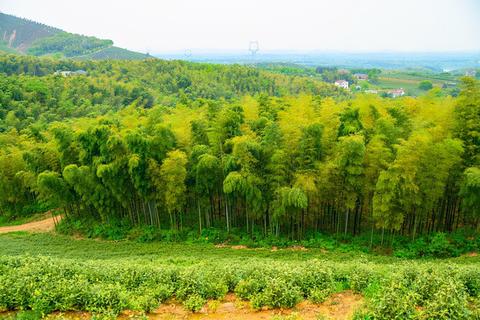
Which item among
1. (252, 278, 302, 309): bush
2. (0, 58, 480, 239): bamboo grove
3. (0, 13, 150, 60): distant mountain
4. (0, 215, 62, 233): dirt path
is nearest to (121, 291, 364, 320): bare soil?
(252, 278, 302, 309): bush

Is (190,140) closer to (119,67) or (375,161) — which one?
(375,161)

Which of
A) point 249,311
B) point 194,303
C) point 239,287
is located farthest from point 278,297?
point 194,303

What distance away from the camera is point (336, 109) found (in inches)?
722

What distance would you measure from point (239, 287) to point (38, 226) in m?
19.6

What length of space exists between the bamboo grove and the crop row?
686 centimetres

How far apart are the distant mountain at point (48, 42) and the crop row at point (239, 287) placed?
12258 centimetres

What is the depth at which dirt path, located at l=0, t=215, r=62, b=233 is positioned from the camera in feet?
73.7

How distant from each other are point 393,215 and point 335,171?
2.92m

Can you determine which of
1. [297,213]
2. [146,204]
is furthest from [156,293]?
[146,204]

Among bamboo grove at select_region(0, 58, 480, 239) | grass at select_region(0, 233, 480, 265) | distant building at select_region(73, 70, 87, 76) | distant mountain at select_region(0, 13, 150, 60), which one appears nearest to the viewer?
bamboo grove at select_region(0, 58, 480, 239)

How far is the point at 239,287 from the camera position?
26.7 ft

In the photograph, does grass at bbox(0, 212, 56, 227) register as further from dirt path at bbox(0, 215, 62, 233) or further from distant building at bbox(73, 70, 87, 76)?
distant building at bbox(73, 70, 87, 76)

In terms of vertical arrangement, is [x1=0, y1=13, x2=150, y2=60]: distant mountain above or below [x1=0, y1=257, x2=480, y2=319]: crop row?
above

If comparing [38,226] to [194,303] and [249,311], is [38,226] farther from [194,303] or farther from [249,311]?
[249,311]
